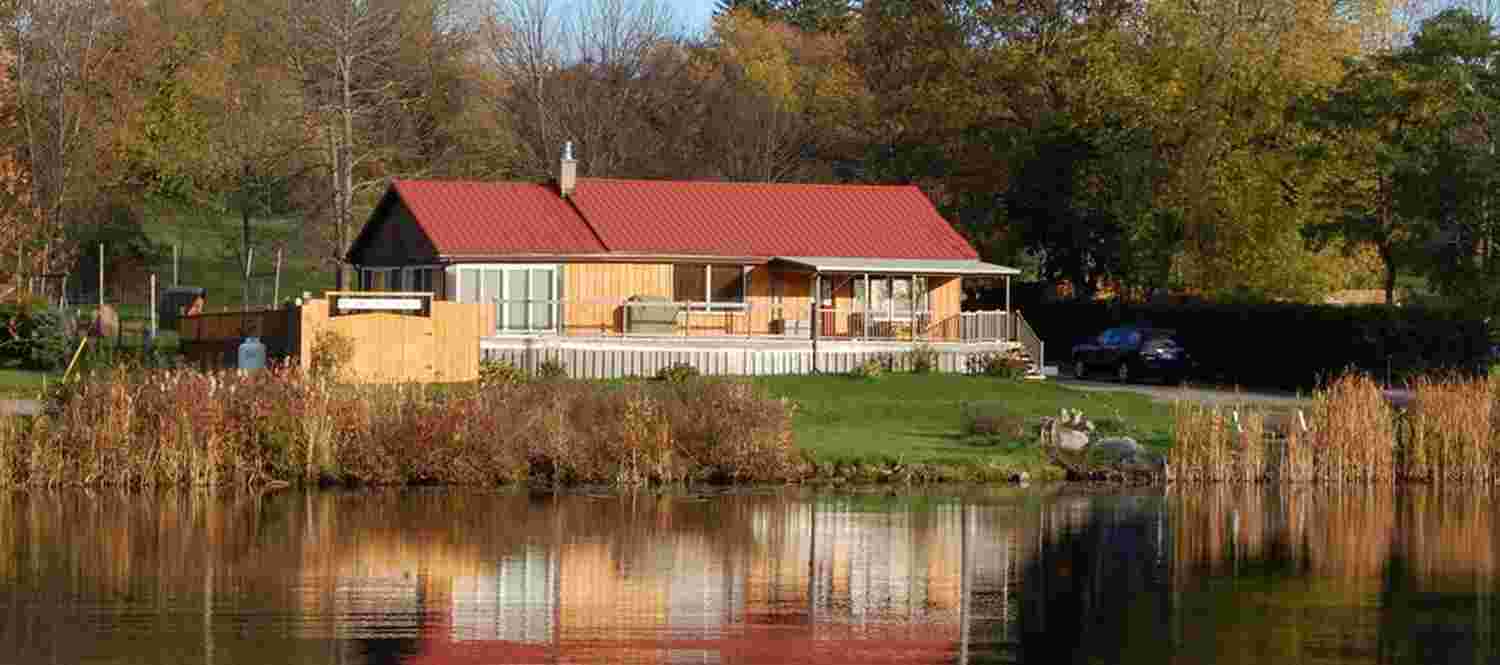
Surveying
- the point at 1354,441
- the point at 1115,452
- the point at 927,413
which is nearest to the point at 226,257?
the point at 927,413

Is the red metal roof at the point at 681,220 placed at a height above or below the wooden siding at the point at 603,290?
above

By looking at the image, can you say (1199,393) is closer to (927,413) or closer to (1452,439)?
(927,413)

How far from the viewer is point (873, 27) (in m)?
72.3

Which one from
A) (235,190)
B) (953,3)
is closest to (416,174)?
(235,190)

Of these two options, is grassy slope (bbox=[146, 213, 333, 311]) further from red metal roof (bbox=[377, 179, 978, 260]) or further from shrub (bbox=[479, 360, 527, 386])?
shrub (bbox=[479, 360, 527, 386])

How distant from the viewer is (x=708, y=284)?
2242 inches

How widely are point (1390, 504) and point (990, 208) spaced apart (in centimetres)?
3555

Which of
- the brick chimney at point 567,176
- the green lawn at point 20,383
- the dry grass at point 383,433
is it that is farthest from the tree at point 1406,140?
the green lawn at point 20,383

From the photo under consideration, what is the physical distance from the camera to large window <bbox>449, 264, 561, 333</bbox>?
179 feet

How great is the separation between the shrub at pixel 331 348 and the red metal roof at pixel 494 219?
6.98 meters

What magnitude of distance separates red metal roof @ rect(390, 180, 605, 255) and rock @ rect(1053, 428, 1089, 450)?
18771mm

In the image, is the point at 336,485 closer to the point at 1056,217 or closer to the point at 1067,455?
the point at 1067,455

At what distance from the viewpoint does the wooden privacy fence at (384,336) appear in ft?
156

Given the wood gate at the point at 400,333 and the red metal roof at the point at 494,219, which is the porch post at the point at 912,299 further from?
the wood gate at the point at 400,333
